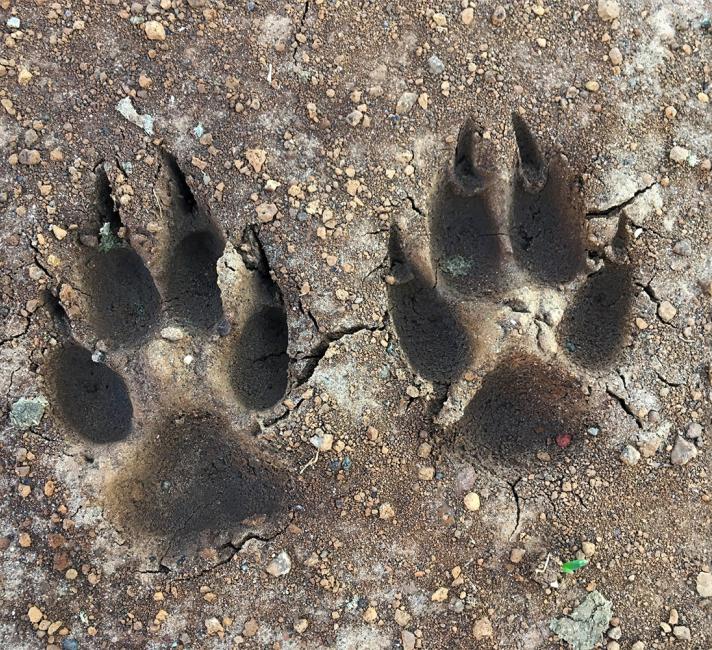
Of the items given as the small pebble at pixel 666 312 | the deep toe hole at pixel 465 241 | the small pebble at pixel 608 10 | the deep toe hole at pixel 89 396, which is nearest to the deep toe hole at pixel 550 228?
the deep toe hole at pixel 465 241

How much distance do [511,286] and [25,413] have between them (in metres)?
1.87

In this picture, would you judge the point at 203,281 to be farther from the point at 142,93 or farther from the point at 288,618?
the point at 288,618

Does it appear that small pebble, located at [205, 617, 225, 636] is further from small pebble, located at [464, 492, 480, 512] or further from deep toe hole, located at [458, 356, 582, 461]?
deep toe hole, located at [458, 356, 582, 461]

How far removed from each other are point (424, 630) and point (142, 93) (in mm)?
2262

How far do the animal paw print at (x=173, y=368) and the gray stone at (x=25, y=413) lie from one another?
0.08m

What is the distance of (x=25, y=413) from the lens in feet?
7.29

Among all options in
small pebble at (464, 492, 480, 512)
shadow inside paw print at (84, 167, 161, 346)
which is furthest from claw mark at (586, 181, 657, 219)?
shadow inside paw print at (84, 167, 161, 346)

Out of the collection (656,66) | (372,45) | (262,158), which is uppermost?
(656,66)

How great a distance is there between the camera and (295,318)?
2250 mm

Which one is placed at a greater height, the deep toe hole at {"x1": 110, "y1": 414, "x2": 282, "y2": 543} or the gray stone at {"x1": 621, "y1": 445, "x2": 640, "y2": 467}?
the gray stone at {"x1": 621, "y1": 445, "x2": 640, "y2": 467}

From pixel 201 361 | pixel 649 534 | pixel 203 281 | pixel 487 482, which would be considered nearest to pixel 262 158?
pixel 203 281

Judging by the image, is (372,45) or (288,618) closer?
(288,618)

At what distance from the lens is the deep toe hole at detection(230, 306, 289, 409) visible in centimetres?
227

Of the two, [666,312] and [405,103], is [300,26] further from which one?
[666,312]
